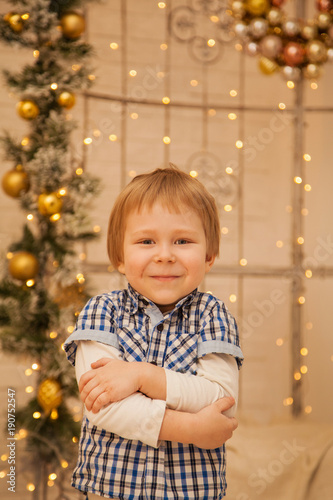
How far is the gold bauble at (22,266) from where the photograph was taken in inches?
78.7

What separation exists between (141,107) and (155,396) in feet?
7.98

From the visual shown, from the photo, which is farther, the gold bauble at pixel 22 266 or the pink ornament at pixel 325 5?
the pink ornament at pixel 325 5

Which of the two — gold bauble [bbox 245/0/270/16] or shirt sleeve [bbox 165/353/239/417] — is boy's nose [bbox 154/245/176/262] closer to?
shirt sleeve [bbox 165/353/239/417]

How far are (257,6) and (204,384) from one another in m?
2.43

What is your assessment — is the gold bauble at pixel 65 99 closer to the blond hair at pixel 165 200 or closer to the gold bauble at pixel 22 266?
the gold bauble at pixel 22 266

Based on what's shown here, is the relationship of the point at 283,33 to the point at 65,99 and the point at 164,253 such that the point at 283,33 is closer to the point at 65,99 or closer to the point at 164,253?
the point at 65,99

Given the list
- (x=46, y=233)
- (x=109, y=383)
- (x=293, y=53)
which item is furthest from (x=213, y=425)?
(x=293, y=53)

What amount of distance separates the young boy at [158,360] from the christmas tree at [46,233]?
952 mm

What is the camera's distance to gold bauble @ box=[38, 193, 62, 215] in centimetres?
201

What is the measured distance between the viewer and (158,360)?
1.01 meters

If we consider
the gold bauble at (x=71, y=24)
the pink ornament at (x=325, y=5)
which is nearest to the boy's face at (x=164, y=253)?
the gold bauble at (x=71, y=24)

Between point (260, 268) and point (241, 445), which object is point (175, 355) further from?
point (260, 268)

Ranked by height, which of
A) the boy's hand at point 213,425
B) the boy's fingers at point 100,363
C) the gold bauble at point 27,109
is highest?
the gold bauble at point 27,109

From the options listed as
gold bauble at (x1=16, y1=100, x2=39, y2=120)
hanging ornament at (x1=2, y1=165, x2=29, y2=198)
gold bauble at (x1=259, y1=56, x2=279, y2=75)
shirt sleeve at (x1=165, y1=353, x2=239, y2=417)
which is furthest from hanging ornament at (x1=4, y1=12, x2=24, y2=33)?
shirt sleeve at (x1=165, y1=353, x2=239, y2=417)
